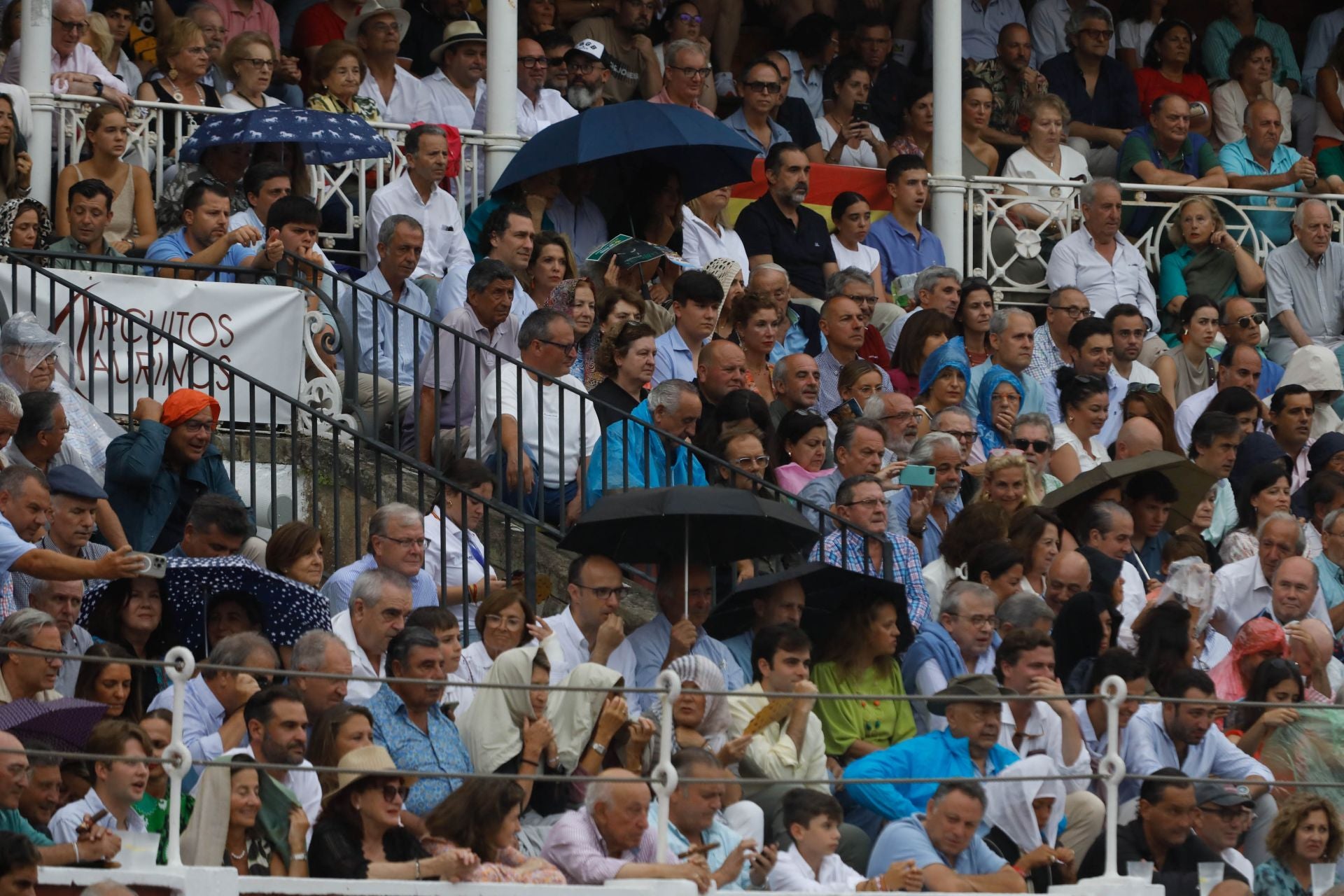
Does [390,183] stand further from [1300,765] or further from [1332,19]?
[1332,19]

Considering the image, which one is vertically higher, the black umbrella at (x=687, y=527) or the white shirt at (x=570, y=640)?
the black umbrella at (x=687, y=527)

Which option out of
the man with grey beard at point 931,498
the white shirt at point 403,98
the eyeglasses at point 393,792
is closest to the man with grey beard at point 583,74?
the white shirt at point 403,98

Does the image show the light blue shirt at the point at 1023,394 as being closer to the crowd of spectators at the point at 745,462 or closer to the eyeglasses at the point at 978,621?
the crowd of spectators at the point at 745,462

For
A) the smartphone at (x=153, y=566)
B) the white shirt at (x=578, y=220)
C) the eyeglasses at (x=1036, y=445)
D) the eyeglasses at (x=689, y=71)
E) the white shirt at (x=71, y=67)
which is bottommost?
the smartphone at (x=153, y=566)

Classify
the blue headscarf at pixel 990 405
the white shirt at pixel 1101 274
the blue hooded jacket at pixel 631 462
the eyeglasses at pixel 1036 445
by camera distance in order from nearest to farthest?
the blue hooded jacket at pixel 631 462, the eyeglasses at pixel 1036 445, the blue headscarf at pixel 990 405, the white shirt at pixel 1101 274

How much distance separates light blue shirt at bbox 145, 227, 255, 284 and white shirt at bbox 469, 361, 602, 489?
1.54m

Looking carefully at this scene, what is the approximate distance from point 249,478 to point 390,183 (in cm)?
327

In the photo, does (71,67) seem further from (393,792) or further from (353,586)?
(393,792)

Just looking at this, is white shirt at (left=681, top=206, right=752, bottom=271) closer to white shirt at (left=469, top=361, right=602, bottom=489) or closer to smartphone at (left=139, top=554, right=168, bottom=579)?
white shirt at (left=469, top=361, right=602, bottom=489)

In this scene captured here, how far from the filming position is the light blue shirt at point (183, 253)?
1523 centimetres

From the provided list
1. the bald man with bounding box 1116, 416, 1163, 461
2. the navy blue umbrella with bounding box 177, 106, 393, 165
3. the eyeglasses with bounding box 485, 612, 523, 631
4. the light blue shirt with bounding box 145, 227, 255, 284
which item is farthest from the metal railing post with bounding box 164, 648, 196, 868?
the bald man with bounding box 1116, 416, 1163, 461

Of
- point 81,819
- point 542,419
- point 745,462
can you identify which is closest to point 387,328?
point 542,419

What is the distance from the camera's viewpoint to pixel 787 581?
41.9ft

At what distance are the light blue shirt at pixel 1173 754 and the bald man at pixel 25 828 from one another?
3.83 meters
